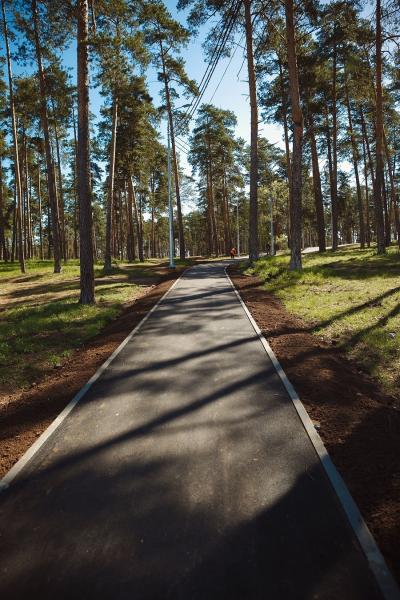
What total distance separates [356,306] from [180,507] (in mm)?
8392

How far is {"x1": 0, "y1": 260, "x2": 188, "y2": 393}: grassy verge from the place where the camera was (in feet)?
24.1

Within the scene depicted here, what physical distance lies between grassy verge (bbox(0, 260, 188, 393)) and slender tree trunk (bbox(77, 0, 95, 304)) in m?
0.99

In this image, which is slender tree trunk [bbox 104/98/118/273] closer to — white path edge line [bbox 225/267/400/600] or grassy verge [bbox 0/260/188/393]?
grassy verge [bbox 0/260/188/393]

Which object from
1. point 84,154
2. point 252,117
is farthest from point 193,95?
point 84,154

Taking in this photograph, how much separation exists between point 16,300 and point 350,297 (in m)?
12.5

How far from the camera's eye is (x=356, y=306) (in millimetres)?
10039

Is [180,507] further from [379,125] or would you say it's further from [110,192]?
[379,125]

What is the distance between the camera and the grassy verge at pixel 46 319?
7.33m

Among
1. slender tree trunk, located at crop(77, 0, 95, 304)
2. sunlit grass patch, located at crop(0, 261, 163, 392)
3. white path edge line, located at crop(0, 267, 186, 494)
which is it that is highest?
slender tree trunk, located at crop(77, 0, 95, 304)

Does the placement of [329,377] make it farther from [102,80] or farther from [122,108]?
[122,108]

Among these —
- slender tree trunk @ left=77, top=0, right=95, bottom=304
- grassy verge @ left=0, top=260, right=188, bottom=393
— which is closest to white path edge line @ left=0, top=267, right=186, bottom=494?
grassy verge @ left=0, top=260, right=188, bottom=393

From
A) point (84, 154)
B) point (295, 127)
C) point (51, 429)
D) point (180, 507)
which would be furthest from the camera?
point (295, 127)

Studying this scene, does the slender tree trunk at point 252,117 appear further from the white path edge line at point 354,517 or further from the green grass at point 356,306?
the white path edge line at point 354,517

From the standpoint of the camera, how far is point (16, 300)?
1468 centimetres
